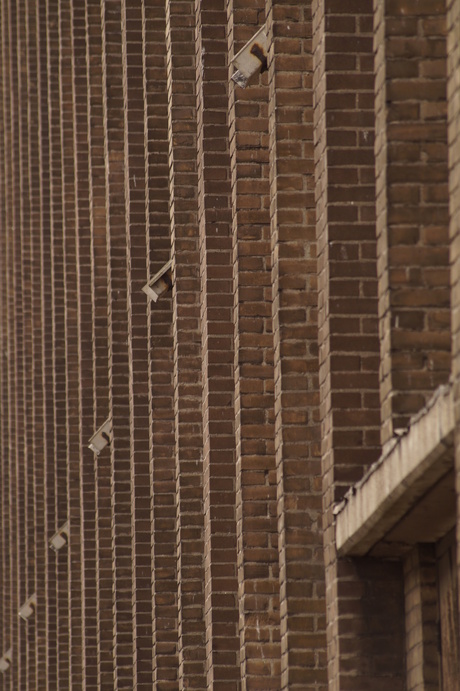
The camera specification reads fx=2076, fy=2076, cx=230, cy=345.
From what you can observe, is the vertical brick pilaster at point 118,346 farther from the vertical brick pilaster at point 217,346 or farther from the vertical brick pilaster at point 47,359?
the vertical brick pilaster at point 47,359

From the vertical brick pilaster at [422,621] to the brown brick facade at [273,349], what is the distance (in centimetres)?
1

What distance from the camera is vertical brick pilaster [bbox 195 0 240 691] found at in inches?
435

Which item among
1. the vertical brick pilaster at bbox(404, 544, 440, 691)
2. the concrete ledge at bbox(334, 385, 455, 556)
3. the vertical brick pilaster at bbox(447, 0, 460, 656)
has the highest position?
the vertical brick pilaster at bbox(447, 0, 460, 656)

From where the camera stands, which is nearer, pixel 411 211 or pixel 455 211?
pixel 455 211

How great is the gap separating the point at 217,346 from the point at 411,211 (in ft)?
12.9

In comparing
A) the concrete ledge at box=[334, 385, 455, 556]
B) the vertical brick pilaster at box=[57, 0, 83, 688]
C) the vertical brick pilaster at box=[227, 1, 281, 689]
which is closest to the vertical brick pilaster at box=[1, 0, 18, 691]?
the vertical brick pilaster at box=[57, 0, 83, 688]

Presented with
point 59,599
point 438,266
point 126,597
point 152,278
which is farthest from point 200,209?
point 59,599

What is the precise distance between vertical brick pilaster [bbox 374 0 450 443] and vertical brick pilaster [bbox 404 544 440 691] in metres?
0.62

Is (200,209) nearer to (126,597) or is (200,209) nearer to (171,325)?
(171,325)

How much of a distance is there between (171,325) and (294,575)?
5413 mm

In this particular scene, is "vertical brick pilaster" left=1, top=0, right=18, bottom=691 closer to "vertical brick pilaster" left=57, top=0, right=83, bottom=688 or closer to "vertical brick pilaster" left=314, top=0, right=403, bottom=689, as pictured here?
"vertical brick pilaster" left=57, top=0, right=83, bottom=688

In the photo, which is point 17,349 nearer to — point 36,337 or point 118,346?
point 36,337

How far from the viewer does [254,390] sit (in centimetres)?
1027

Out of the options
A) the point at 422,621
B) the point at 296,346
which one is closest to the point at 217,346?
the point at 296,346
